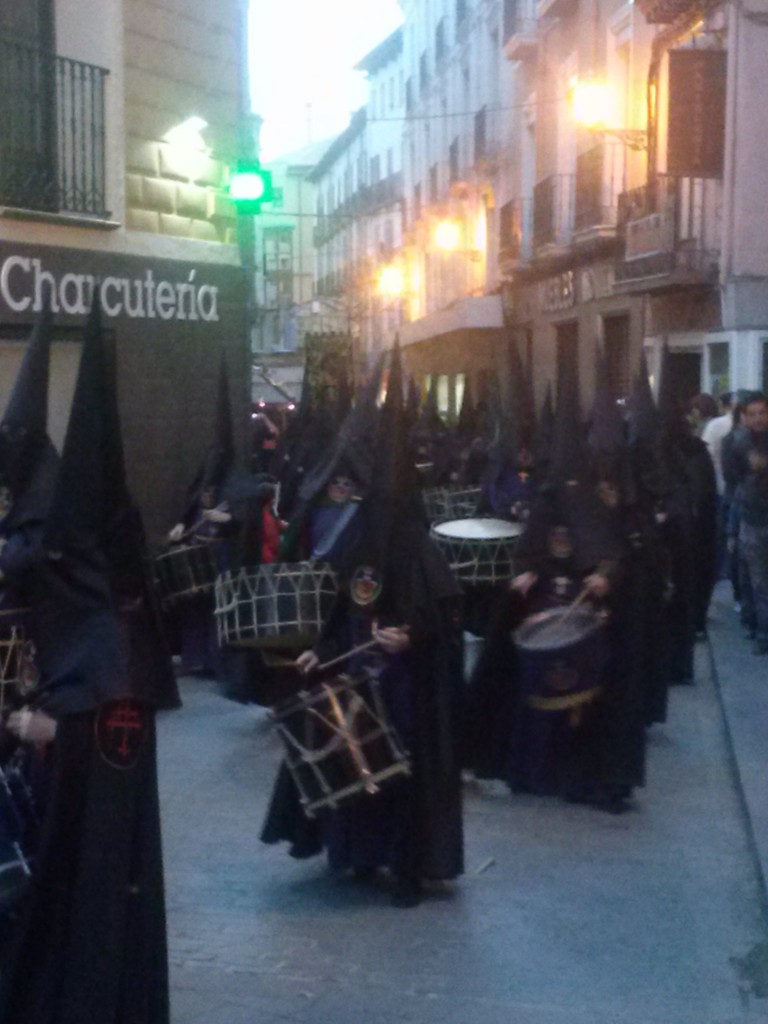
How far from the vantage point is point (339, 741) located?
6359 mm

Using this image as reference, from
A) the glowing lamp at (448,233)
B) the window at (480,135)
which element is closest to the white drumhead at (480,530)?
the window at (480,135)

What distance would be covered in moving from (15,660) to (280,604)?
2.51 m

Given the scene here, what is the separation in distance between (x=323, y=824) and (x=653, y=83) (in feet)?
51.9

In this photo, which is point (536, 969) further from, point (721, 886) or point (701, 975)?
point (721, 886)

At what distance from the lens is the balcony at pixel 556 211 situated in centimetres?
2628

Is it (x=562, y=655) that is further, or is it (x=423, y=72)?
(x=423, y=72)

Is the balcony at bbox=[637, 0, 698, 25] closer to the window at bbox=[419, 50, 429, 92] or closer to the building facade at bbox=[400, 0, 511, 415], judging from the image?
the building facade at bbox=[400, 0, 511, 415]

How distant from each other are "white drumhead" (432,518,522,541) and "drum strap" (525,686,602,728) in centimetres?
152

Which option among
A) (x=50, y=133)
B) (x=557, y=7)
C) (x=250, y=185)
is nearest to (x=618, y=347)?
(x=557, y=7)

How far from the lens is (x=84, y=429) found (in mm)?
Answer: 4418

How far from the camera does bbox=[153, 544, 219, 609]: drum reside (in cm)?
1017

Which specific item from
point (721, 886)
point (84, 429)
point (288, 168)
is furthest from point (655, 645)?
point (288, 168)

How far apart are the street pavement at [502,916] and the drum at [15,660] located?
4.06ft

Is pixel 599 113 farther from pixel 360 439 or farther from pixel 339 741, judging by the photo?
pixel 339 741
